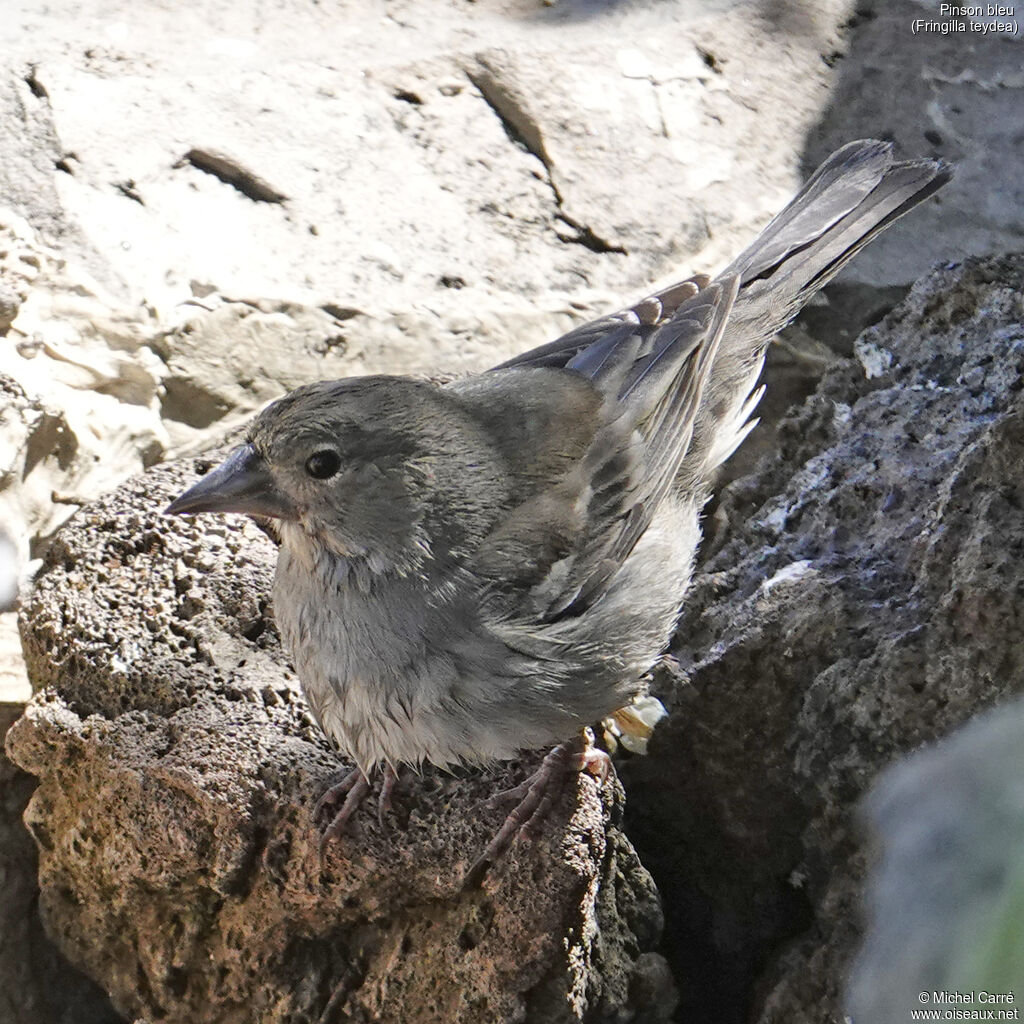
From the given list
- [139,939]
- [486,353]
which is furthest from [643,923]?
[486,353]

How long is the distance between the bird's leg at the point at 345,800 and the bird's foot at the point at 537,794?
28cm

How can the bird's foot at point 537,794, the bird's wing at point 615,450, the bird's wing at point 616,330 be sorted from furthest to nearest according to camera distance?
the bird's wing at point 616,330, the bird's wing at point 615,450, the bird's foot at point 537,794

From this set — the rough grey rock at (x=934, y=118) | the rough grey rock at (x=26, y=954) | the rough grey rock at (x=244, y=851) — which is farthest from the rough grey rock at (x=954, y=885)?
the rough grey rock at (x=934, y=118)

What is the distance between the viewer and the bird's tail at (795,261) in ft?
11.8

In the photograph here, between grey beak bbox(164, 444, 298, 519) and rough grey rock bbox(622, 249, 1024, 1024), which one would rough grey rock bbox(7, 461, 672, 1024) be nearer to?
rough grey rock bbox(622, 249, 1024, 1024)

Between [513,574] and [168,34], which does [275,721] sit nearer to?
[513,574]

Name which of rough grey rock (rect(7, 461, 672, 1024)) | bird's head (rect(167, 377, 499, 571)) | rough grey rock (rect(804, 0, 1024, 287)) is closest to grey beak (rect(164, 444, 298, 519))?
bird's head (rect(167, 377, 499, 571))

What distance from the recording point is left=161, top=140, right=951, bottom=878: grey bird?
275 centimetres

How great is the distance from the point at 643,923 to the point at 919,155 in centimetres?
362

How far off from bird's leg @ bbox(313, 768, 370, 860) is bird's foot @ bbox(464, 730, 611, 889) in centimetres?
28

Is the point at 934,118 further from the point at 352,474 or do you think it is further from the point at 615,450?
the point at 352,474

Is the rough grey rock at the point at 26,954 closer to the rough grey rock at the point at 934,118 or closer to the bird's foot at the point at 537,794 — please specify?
the bird's foot at the point at 537,794

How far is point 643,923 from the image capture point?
2873 millimetres

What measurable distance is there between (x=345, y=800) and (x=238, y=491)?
2.38 ft
